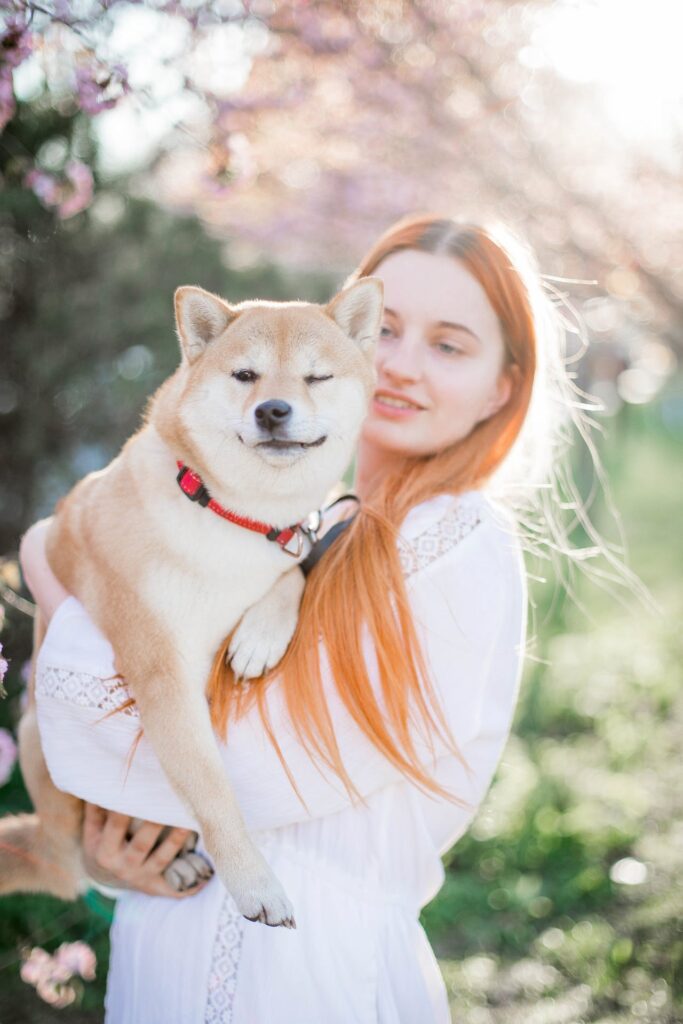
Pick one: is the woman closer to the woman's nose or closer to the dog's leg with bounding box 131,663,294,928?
the dog's leg with bounding box 131,663,294,928

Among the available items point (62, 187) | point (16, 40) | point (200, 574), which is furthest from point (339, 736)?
point (62, 187)

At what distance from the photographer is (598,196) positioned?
5926mm

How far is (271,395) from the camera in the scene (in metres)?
1.91

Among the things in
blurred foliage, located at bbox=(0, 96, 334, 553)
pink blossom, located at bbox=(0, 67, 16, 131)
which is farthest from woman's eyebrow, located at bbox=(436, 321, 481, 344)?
blurred foliage, located at bbox=(0, 96, 334, 553)

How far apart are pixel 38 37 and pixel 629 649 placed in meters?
4.70

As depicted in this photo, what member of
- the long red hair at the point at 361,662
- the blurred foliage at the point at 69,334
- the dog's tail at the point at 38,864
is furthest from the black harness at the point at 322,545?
the blurred foliage at the point at 69,334

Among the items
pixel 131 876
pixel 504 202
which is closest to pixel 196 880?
pixel 131 876

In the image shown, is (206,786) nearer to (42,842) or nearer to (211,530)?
(211,530)

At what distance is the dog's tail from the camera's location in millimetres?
2131

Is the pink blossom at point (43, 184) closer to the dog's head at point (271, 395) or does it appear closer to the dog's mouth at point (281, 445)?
the dog's head at point (271, 395)

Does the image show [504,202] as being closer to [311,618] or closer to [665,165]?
[665,165]

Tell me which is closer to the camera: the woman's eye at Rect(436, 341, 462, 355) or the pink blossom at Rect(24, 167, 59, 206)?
the woman's eye at Rect(436, 341, 462, 355)

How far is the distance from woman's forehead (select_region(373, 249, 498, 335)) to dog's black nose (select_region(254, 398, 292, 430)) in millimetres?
583

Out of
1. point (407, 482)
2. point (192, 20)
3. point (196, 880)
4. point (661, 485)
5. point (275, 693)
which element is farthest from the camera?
point (661, 485)
